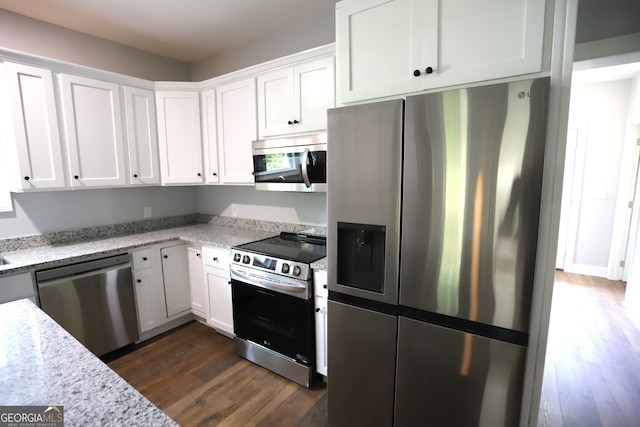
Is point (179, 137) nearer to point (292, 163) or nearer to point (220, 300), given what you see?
point (292, 163)

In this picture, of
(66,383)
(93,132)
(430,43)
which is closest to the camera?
(66,383)

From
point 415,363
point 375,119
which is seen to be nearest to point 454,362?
point 415,363

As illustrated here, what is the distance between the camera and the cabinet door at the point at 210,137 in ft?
9.25

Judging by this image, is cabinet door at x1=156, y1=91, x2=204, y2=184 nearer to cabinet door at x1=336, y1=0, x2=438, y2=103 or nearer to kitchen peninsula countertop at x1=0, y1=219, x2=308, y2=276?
kitchen peninsula countertop at x1=0, y1=219, x2=308, y2=276

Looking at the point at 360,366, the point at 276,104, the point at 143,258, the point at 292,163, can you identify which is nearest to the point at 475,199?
the point at 360,366

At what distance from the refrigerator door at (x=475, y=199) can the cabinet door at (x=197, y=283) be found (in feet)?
6.89

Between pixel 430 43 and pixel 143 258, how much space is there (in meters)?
2.69

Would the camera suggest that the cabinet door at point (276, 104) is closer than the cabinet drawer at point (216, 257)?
Yes

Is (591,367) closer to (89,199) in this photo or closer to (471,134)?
(471,134)

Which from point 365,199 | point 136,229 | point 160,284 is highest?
point 365,199

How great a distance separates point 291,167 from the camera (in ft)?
7.22
